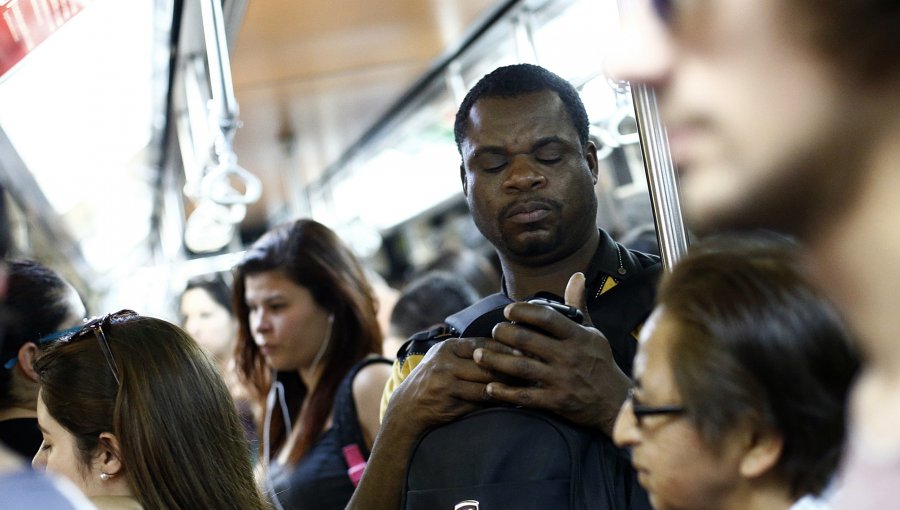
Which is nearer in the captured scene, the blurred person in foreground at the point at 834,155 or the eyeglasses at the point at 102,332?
the blurred person in foreground at the point at 834,155

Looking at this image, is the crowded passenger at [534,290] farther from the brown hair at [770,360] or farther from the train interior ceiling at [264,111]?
the brown hair at [770,360]

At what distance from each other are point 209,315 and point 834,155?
437 cm

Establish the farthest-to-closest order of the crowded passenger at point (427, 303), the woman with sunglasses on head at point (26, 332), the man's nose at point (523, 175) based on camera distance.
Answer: the crowded passenger at point (427, 303), the woman with sunglasses on head at point (26, 332), the man's nose at point (523, 175)

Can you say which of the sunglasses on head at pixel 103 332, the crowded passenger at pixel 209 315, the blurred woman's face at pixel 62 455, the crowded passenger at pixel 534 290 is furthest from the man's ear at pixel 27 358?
the crowded passenger at pixel 209 315

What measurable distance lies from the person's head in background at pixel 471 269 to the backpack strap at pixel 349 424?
→ 2256 millimetres

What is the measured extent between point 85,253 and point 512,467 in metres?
8.94

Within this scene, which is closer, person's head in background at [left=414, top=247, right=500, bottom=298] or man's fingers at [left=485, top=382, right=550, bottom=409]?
man's fingers at [left=485, top=382, right=550, bottom=409]

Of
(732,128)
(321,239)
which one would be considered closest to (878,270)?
(732,128)

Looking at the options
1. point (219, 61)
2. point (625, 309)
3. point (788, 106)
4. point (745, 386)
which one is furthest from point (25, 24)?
point (788, 106)

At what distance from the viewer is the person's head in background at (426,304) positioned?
394 centimetres

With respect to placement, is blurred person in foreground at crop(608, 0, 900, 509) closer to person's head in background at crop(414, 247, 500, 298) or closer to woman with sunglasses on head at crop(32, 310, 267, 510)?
woman with sunglasses on head at crop(32, 310, 267, 510)

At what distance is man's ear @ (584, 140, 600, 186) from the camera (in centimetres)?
209

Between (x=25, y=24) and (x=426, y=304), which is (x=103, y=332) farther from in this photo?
(x=426, y=304)

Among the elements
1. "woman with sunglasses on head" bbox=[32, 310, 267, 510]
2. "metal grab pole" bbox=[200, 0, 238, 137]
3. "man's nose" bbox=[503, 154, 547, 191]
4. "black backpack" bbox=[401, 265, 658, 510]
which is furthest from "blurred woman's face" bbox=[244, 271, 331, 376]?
"black backpack" bbox=[401, 265, 658, 510]
